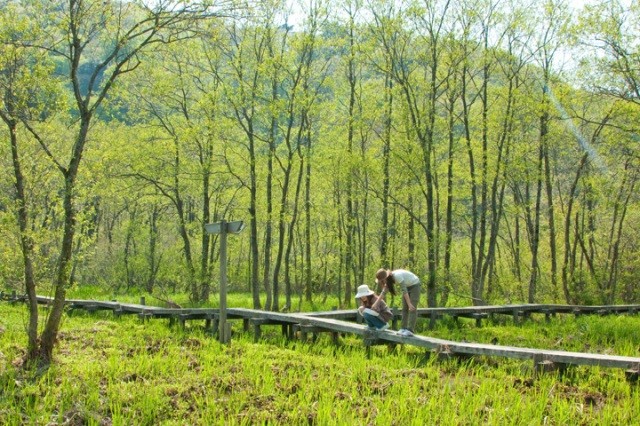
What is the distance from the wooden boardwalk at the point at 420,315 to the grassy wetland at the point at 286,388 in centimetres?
25

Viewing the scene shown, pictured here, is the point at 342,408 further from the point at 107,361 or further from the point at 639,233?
the point at 639,233

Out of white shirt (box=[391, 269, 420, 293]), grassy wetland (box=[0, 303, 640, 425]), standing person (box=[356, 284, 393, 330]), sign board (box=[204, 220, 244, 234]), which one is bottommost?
grassy wetland (box=[0, 303, 640, 425])

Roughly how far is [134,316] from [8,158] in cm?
677

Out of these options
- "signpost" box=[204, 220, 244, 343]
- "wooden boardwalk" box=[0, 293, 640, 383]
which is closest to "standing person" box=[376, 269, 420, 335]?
"wooden boardwalk" box=[0, 293, 640, 383]

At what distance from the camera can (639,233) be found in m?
29.3

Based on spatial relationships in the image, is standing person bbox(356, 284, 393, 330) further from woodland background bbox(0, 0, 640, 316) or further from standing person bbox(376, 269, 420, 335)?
woodland background bbox(0, 0, 640, 316)

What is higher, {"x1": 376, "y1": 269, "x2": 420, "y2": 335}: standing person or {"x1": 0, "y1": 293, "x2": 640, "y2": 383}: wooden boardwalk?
{"x1": 376, "y1": 269, "x2": 420, "y2": 335}: standing person

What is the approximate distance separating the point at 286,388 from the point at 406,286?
404 centimetres

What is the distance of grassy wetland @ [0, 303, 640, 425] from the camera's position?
6.48m

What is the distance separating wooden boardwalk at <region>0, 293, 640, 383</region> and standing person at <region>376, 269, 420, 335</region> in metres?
0.48

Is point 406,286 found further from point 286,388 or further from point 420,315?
point 420,315

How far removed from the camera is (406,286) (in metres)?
11.1

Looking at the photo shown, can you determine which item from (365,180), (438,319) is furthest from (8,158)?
(365,180)

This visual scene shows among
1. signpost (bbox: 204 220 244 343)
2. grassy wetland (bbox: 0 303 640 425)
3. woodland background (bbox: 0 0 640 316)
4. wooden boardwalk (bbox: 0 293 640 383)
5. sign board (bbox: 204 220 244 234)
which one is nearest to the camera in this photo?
grassy wetland (bbox: 0 303 640 425)
